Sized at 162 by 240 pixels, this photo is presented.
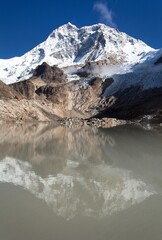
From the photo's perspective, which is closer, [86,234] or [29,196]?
[86,234]

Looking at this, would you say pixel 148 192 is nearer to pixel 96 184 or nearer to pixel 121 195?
pixel 121 195

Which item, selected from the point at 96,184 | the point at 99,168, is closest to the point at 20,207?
the point at 96,184

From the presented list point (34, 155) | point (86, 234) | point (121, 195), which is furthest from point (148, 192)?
point (34, 155)

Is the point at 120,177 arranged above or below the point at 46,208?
above

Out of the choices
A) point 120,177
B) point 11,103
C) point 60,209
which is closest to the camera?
point 60,209

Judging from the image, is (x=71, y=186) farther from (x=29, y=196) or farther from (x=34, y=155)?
(x=34, y=155)

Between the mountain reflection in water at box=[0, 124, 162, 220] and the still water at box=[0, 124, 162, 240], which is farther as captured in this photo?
the mountain reflection in water at box=[0, 124, 162, 220]

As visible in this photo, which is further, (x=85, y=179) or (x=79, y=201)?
(x=85, y=179)

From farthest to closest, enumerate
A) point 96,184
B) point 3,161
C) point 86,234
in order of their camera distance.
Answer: point 3,161
point 96,184
point 86,234

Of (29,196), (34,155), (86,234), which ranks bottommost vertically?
(86,234)

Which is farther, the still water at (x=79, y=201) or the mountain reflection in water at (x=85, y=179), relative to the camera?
the mountain reflection in water at (x=85, y=179)

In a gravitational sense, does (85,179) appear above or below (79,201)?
above
